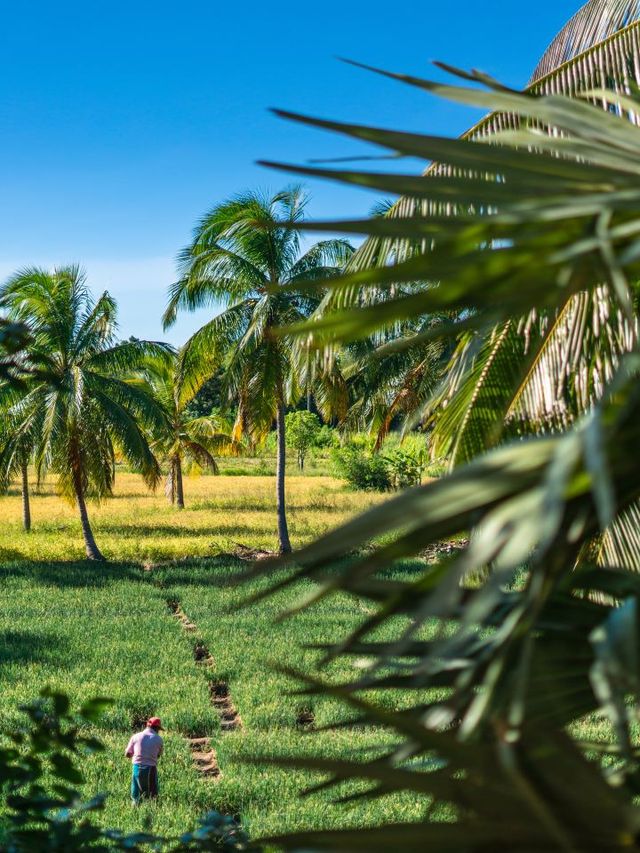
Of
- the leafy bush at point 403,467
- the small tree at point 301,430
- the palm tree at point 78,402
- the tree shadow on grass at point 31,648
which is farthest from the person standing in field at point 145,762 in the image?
the small tree at point 301,430

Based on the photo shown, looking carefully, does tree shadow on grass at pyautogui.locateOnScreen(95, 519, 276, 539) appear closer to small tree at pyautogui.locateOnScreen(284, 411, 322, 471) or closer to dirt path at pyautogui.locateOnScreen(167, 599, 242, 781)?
dirt path at pyautogui.locateOnScreen(167, 599, 242, 781)

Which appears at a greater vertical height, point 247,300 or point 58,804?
point 247,300

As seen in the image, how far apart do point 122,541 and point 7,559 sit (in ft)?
11.7

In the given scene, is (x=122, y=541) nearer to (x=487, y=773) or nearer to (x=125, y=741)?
(x=125, y=741)

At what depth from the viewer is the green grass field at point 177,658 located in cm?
805

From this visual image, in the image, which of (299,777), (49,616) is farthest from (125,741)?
(49,616)

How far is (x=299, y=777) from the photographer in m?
8.74

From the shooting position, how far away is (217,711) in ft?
36.8

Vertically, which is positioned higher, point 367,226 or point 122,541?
point 367,226

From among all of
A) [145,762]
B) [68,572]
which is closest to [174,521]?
[68,572]

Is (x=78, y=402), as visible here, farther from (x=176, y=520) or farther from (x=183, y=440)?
(x=183, y=440)

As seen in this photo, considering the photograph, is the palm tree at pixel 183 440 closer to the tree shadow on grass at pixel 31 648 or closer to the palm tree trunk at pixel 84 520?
the palm tree trunk at pixel 84 520

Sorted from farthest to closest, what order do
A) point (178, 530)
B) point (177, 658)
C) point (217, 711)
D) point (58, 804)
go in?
point (178, 530) < point (177, 658) < point (217, 711) < point (58, 804)

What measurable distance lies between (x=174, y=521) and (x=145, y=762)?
22.7 meters
